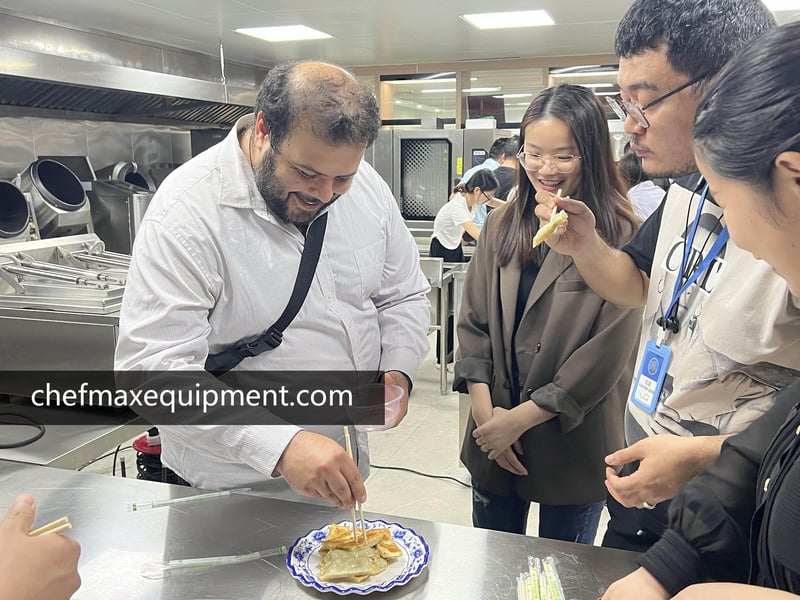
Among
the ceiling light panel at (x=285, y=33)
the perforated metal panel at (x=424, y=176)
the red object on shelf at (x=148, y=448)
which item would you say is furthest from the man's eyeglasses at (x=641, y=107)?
the ceiling light panel at (x=285, y=33)

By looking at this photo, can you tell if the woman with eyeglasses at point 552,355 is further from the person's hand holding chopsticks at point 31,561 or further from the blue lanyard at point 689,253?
the person's hand holding chopsticks at point 31,561

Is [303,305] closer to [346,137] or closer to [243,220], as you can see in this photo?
[243,220]

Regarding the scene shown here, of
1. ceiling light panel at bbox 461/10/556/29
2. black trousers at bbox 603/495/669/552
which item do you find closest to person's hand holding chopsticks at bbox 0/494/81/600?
black trousers at bbox 603/495/669/552

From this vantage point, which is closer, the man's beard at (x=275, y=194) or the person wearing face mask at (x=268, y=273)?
the person wearing face mask at (x=268, y=273)

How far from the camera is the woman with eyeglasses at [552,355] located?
159 centimetres

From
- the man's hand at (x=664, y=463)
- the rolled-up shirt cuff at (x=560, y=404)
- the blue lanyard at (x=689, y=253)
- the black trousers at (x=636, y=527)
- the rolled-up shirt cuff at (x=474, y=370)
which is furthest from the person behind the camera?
the rolled-up shirt cuff at (x=474, y=370)

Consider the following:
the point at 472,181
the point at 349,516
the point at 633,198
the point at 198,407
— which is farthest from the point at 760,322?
the point at 472,181

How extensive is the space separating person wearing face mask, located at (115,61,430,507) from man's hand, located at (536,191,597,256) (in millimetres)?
429

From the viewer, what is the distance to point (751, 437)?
85cm

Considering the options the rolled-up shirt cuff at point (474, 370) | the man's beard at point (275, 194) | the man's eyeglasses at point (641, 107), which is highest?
the man's eyeglasses at point (641, 107)

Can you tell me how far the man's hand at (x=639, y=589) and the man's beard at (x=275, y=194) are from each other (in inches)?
36.3

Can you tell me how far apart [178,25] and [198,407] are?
5.48 metres

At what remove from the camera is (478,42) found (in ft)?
21.9

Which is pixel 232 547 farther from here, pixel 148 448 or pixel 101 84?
pixel 101 84
